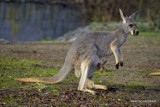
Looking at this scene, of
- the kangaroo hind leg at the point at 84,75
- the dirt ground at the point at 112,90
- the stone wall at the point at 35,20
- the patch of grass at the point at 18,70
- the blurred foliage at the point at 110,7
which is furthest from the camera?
the blurred foliage at the point at 110,7

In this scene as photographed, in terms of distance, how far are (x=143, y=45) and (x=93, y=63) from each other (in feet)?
28.1

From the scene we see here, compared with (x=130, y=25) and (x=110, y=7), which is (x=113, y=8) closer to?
(x=110, y=7)

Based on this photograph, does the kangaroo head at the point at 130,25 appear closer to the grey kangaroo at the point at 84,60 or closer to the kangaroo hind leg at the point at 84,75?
the grey kangaroo at the point at 84,60

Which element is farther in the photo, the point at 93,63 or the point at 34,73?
the point at 34,73

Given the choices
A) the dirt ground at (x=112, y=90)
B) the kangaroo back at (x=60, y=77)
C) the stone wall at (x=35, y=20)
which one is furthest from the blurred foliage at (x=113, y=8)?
the kangaroo back at (x=60, y=77)

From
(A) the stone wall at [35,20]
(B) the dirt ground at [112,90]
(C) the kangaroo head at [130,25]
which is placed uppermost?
(A) the stone wall at [35,20]

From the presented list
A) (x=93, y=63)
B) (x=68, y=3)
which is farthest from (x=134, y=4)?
Result: (x=93, y=63)

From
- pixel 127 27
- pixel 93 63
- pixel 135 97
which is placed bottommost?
pixel 135 97

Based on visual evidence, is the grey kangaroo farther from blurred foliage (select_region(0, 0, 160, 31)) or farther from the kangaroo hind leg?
blurred foliage (select_region(0, 0, 160, 31))

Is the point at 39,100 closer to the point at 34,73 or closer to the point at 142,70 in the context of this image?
the point at 34,73

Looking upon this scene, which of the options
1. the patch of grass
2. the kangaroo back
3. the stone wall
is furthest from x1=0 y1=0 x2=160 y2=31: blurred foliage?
the kangaroo back

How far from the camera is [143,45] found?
17281mm

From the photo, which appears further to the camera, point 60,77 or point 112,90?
point 112,90

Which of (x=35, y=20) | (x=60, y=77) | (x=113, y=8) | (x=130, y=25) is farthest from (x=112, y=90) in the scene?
(x=113, y=8)
